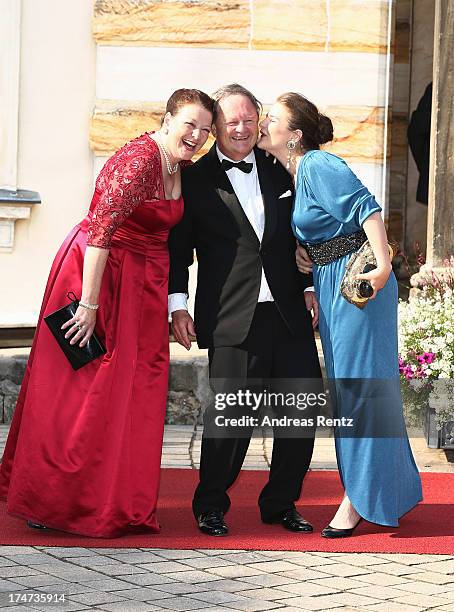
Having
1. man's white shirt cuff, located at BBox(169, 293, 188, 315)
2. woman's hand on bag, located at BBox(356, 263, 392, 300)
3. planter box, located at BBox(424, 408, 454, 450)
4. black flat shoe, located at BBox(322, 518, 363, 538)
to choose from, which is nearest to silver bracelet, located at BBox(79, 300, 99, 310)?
man's white shirt cuff, located at BBox(169, 293, 188, 315)

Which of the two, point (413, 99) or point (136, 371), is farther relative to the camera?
point (413, 99)

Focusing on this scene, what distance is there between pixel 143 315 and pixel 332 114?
10.4ft

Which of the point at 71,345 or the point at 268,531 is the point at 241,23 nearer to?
the point at 71,345

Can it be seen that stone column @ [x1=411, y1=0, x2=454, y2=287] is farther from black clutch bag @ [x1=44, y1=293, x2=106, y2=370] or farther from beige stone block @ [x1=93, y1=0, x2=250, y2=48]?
black clutch bag @ [x1=44, y1=293, x2=106, y2=370]

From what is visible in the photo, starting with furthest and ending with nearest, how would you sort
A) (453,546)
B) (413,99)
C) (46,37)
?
(413,99), (46,37), (453,546)

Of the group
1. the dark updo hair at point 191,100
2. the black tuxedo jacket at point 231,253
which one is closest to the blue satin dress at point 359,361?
the black tuxedo jacket at point 231,253

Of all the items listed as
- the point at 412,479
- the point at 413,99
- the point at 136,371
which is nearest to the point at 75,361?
the point at 136,371

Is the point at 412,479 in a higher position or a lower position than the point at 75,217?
lower

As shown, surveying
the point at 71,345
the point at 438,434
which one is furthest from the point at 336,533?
the point at 438,434

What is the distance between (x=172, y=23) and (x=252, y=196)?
297 cm

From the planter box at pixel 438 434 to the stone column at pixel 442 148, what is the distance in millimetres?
946

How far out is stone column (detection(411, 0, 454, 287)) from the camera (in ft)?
23.8

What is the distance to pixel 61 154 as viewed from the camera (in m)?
→ 7.86

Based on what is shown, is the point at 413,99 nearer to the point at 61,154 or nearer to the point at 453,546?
the point at 61,154
